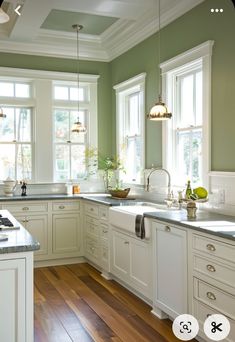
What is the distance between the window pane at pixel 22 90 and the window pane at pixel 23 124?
22cm

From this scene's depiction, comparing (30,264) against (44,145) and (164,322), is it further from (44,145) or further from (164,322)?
(44,145)

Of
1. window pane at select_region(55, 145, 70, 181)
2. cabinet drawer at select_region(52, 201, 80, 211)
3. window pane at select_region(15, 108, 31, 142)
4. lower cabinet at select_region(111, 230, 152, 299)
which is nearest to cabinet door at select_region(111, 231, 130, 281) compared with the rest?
lower cabinet at select_region(111, 230, 152, 299)

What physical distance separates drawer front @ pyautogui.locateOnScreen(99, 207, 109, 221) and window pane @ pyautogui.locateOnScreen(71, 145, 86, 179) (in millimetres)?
1426

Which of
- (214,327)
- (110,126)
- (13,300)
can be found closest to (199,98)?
(214,327)

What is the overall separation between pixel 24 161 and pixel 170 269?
336cm

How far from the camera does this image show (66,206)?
564 cm

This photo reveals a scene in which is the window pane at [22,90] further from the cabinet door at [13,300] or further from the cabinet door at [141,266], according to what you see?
the cabinet door at [13,300]

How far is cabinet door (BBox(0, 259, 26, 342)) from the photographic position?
2.36 m

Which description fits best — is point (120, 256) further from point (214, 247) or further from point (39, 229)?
point (214, 247)

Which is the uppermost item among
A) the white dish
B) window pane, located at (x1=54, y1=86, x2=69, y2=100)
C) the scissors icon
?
window pane, located at (x1=54, y1=86, x2=69, y2=100)

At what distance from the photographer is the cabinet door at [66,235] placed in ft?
18.4

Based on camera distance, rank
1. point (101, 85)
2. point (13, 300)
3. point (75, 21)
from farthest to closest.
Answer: point (101, 85), point (75, 21), point (13, 300)

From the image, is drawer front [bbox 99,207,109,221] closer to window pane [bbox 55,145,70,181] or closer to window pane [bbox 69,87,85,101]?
window pane [bbox 55,145,70,181]

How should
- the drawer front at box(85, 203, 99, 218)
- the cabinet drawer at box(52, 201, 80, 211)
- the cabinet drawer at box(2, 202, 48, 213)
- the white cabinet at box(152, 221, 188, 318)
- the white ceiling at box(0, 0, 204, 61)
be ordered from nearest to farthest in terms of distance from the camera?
1. the white cabinet at box(152, 221, 188, 318)
2. the white ceiling at box(0, 0, 204, 61)
3. the drawer front at box(85, 203, 99, 218)
4. the cabinet drawer at box(2, 202, 48, 213)
5. the cabinet drawer at box(52, 201, 80, 211)
